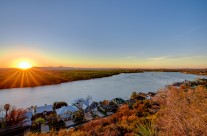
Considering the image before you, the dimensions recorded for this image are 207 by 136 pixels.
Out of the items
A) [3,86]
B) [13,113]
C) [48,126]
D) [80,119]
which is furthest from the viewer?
[3,86]

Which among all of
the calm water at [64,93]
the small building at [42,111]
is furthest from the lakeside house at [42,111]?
the calm water at [64,93]

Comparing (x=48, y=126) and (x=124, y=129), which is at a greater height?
(x=124, y=129)

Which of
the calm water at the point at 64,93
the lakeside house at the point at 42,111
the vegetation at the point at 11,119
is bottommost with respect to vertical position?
the calm water at the point at 64,93

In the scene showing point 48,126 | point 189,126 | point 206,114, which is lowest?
point 48,126

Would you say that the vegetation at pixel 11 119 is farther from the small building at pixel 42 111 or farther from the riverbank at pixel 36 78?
the riverbank at pixel 36 78

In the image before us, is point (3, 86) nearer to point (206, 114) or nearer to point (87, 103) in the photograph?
point (87, 103)

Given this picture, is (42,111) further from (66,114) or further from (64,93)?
(64,93)

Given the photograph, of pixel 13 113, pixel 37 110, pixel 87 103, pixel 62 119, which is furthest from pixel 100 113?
pixel 13 113

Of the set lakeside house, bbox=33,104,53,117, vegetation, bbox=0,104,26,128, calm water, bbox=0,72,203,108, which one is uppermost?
vegetation, bbox=0,104,26,128

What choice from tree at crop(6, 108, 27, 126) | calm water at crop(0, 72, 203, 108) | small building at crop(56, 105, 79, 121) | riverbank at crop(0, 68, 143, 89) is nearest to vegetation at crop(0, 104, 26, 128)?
tree at crop(6, 108, 27, 126)

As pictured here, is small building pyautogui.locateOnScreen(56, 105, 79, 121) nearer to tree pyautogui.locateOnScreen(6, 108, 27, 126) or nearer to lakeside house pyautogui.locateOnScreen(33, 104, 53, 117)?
lakeside house pyautogui.locateOnScreen(33, 104, 53, 117)

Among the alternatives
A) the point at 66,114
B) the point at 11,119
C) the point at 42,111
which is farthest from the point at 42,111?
the point at 11,119
